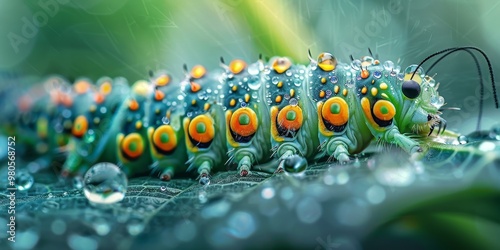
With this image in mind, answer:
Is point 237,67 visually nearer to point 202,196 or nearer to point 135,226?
point 202,196

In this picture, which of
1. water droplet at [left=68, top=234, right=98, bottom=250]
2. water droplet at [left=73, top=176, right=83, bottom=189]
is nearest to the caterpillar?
water droplet at [left=73, top=176, right=83, bottom=189]

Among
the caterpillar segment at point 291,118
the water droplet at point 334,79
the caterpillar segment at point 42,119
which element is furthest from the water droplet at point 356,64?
the caterpillar segment at point 42,119

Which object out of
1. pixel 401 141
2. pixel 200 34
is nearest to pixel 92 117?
pixel 200 34

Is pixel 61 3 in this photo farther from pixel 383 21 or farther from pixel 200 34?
pixel 383 21

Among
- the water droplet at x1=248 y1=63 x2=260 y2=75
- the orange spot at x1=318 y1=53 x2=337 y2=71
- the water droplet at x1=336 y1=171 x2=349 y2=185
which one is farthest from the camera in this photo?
the water droplet at x1=248 y1=63 x2=260 y2=75

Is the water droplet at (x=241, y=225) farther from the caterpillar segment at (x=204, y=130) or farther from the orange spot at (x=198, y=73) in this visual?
the orange spot at (x=198, y=73)

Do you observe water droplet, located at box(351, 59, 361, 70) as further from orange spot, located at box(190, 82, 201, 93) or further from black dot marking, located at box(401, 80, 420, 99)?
orange spot, located at box(190, 82, 201, 93)
